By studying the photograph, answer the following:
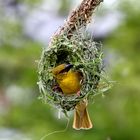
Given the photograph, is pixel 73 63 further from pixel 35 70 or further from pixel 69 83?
pixel 35 70

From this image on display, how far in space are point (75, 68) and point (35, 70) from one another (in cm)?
426

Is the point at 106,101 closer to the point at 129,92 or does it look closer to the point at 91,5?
the point at 129,92

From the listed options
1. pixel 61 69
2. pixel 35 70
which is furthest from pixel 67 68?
pixel 35 70

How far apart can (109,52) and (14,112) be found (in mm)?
1316

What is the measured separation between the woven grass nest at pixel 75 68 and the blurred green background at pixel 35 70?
3.44 metres

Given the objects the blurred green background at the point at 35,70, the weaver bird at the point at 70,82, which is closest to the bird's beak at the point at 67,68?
the weaver bird at the point at 70,82

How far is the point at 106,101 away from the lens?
25.3ft

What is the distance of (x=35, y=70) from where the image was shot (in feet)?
25.9

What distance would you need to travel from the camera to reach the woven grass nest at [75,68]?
360 centimetres

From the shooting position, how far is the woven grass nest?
3.60 m

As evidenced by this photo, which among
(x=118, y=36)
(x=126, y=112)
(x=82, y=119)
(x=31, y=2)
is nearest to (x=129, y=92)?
(x=126, y=112)

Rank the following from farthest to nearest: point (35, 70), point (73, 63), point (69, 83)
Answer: point (35, 70)
point (73, 63)
point (69, 83)

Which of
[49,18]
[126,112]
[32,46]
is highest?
[49,18]

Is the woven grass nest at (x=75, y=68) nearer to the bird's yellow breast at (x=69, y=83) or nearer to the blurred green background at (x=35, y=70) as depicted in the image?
the bird's yellow breast at (x=69, y=83)
